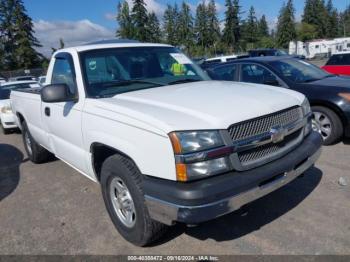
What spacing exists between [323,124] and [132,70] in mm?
3761

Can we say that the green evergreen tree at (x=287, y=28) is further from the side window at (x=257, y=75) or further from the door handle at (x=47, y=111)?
the door handle at (x=47, y=111)

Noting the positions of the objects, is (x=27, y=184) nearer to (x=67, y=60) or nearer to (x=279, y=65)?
(x=67, y=60)

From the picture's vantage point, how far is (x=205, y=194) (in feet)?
8.68

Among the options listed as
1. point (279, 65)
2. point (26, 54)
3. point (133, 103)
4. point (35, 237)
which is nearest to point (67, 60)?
point (133, 103)

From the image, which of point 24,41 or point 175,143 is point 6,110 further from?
point 24,41

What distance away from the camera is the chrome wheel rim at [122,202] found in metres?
3.37

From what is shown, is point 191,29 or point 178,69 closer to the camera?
point 178,69

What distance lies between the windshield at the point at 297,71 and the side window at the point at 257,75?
0.65 ft

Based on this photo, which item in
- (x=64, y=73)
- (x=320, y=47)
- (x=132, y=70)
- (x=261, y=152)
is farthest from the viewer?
(x=320, y=47)

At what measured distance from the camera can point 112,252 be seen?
3375 mm

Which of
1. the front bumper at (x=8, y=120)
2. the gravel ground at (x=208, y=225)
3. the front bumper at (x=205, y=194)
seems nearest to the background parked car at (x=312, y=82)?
the gravel ground at (x=208, y=225)

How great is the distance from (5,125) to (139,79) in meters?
7.15

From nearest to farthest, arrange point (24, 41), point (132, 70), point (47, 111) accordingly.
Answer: point (132, 70) < point (47, 111) < point (24, 41)

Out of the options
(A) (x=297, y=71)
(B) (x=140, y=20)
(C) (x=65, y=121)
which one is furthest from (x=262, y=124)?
(B) (x=140, y=20)
